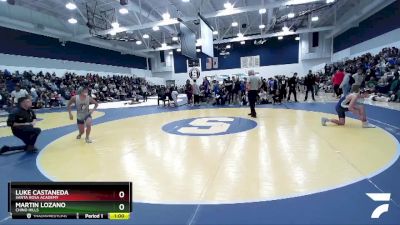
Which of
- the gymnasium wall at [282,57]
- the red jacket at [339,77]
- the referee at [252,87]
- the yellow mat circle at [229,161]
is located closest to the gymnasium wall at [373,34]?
the gymnasium wall at [282,57]

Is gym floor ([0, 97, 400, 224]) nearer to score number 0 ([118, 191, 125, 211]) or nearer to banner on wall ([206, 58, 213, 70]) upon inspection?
score number 0 ([118, 191, 125, 211])

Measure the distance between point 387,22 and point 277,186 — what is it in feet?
63.5

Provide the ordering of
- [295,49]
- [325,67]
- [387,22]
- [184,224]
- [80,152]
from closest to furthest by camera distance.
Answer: [184,224], [80,152], [387,22], [325,67], [295,49]

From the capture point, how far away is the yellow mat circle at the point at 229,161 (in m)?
2.97

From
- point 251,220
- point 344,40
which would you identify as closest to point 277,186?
point 251,220

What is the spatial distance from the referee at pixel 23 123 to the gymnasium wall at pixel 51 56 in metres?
16.1

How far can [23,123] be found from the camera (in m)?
5.05

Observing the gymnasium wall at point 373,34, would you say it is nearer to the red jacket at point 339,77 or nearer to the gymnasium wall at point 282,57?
the gymnasium wall at point 282,57

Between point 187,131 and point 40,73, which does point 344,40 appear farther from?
point 40,73

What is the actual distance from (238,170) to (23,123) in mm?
4195

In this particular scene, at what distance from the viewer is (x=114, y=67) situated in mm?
30000

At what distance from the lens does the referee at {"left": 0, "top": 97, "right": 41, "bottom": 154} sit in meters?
4.99

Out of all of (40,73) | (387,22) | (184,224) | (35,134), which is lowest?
(184,224)

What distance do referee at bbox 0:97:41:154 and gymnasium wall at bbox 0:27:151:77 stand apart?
52.7 ft
